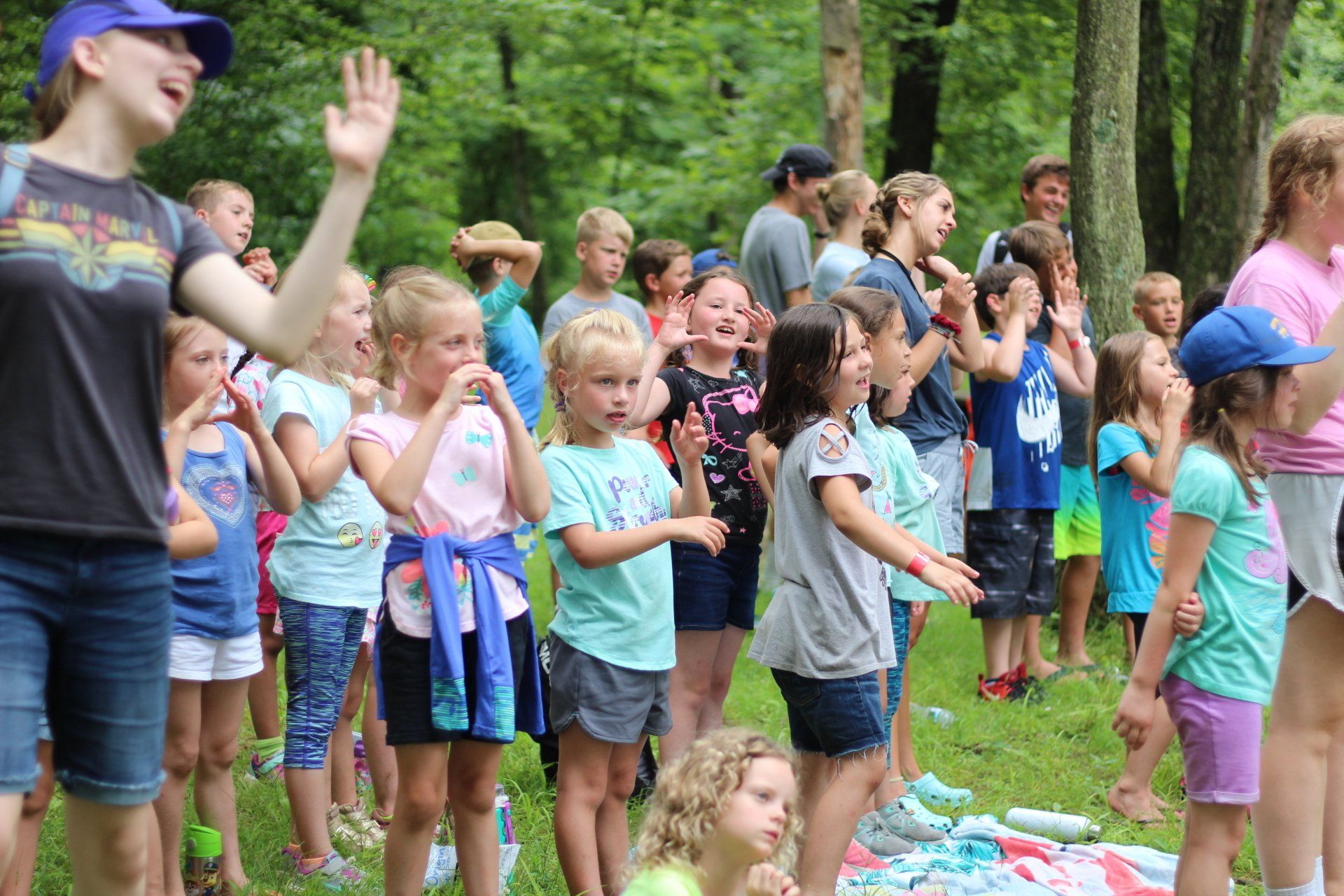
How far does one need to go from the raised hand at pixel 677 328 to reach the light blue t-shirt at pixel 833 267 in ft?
7.02

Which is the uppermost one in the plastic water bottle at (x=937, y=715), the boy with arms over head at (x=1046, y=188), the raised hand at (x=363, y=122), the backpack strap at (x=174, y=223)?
the boy with arms over head at (x=1046, y=188)

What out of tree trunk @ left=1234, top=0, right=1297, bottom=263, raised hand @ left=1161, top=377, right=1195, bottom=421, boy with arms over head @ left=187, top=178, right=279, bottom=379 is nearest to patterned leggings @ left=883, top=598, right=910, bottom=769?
raised hand @ left=1161, top=377, right=1195, bottom=421

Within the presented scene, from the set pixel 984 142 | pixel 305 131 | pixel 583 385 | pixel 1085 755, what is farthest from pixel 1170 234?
pixel 583 385

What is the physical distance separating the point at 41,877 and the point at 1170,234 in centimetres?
1075

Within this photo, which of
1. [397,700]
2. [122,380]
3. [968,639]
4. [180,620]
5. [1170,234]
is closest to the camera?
[122,380]

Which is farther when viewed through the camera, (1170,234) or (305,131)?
(305,131)

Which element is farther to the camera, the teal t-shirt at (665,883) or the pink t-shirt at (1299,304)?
the pink t-shirt at (1299,304)

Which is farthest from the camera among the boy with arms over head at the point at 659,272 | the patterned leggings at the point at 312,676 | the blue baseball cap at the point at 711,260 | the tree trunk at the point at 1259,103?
the tree trunk at the point at 1259,103

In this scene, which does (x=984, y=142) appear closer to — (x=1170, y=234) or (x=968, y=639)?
(x=1170, y=234)

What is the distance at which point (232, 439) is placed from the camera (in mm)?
3898

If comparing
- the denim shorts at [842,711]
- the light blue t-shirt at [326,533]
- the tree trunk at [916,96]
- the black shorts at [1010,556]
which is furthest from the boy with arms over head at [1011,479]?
the tree trunk at [916,96]

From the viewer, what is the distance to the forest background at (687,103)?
10289 millimetres

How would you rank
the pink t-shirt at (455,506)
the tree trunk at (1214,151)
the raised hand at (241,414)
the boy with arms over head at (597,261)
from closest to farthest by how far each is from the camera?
the pink t-shirt at (455,506)
the raised hand at (241,414)
the boy with arms over head at (597,261)
the tree trunk at (1214,151)

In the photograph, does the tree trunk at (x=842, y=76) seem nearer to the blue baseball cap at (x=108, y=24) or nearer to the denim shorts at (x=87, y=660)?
the blue baseball cap at (x=108, y=24)
